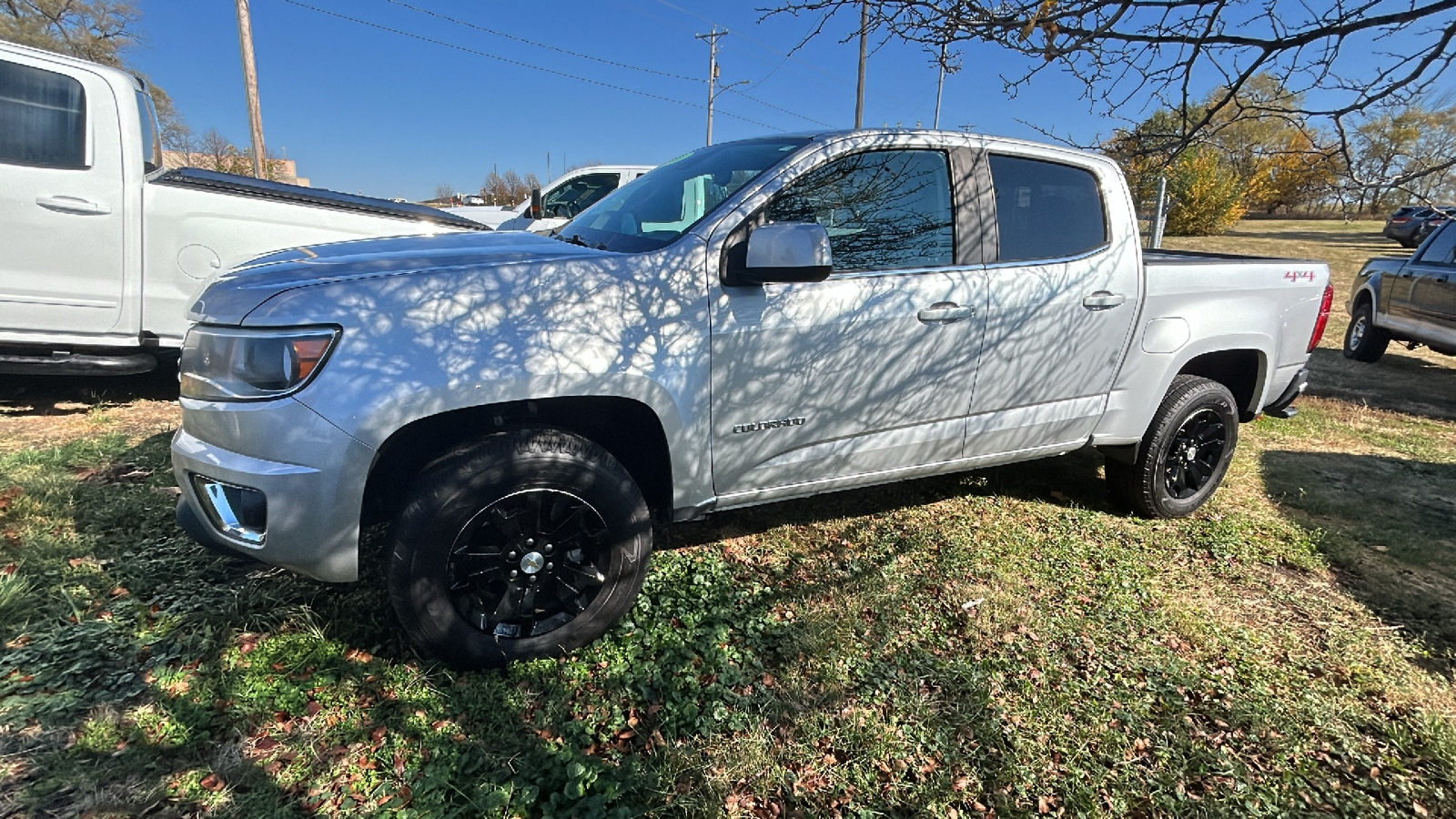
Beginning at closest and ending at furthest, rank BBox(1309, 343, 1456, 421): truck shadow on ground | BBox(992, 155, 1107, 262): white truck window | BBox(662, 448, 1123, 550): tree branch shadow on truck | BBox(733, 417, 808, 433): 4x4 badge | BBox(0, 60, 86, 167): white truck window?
BBox(733, 417, 808, 433): 4x4 badge < BBox(992, 155, 1107, 262): white truck window < BBox(662, 448, 1123, 550): tree branch shadow on truck < BBox(0, 60, 86, 167): white truck window < BBox(1309, 343, 1456, 421): truck shadow on ground

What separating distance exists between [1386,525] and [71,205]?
7.59 metres

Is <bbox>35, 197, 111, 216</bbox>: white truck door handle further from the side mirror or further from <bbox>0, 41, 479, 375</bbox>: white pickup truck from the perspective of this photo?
the side mirror

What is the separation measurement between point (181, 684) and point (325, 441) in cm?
100

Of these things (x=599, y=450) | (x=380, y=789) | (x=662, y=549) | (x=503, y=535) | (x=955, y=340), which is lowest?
(x=380, y=789)

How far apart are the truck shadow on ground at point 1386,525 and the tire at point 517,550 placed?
306 centimetres

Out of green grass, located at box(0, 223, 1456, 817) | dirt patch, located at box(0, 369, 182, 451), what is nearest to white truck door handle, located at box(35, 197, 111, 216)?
dirt patch, located at box(0, 369, 182, 451)

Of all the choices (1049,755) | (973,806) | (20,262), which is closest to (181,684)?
(973,806)

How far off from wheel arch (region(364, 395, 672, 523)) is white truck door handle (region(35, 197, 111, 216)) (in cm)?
345

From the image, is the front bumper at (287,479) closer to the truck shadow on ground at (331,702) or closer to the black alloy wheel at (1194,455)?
the truck shadow on ground at (331,702)

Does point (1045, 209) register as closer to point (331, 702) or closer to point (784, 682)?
point (784, 682)

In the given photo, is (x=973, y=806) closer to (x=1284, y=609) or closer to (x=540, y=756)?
(x=540, y=756)

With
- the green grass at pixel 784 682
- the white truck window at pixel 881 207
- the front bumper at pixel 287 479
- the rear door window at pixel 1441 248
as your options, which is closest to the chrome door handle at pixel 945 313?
the white truck window at pixel 881 207

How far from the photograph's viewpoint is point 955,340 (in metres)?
2.96

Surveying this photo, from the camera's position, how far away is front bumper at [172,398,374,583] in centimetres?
205
